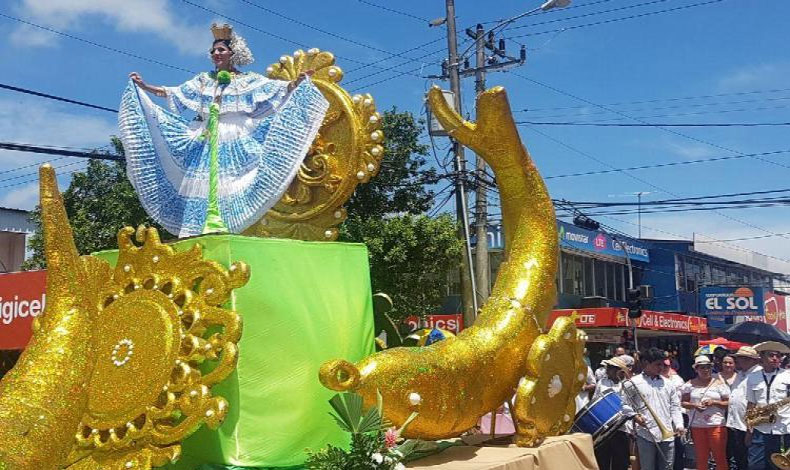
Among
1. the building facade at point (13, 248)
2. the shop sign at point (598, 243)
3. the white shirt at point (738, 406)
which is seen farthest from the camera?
the shop sign at point (598, 243)

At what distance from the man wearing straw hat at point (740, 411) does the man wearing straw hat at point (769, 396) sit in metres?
0.06

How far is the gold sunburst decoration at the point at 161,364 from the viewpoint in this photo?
315 cm

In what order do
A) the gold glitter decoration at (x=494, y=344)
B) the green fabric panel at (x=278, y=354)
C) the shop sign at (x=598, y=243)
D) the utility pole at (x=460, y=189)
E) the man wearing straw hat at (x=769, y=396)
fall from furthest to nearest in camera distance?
the shop sign at (x=598, y=243), the utility pole at (x=460, y=189), the man wearing straw hat at (x=769, y=396), the gold glitter decoration at (x=494, y=344), the green fabric panel at (x=278, y=354)

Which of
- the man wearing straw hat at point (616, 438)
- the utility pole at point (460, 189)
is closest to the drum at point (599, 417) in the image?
the man wearing straw hat at point (616, 438)

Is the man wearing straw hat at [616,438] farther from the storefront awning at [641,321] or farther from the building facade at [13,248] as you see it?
the building facade at [13,248]

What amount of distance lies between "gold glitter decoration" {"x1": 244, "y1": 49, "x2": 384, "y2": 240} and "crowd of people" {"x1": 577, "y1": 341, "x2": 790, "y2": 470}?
356cm

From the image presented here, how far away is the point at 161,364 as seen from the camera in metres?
3.21

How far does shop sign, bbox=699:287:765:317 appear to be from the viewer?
29797mm

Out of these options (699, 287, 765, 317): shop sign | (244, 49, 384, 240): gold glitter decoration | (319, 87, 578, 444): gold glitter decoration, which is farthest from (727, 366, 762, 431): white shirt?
(699, 287, 765, 317): shop sign

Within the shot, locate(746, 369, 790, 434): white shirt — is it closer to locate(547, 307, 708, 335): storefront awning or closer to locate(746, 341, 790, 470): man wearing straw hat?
locate(746, 341, 790, 470): man wearing straw hat

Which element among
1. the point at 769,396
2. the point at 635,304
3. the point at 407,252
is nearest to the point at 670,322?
the point at 635,304

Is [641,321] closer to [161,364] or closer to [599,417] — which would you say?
[599,417]

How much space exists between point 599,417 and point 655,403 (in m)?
2.31

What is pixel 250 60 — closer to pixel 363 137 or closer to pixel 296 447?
pixel 363 137
